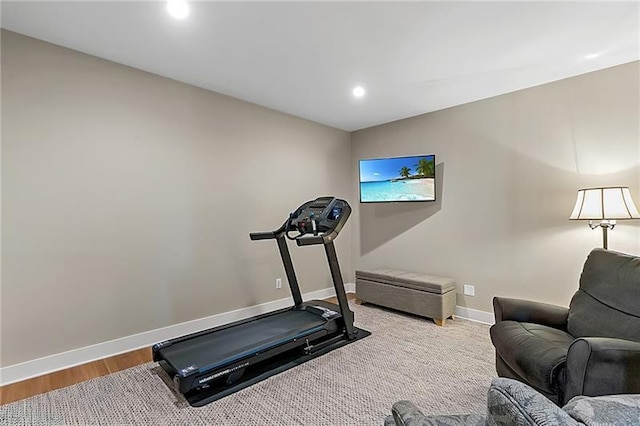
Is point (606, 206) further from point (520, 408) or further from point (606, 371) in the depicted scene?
point (520, 408)

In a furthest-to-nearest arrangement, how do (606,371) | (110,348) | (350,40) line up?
1. (110,348)
2. (350,40)
3. (606,371)

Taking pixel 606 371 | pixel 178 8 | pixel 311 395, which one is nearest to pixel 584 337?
pixel 606 371

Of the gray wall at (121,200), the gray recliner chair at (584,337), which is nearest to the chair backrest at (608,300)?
the gray recliner chair at (584,337)

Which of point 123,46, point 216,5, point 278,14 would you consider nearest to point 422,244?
point 278,14

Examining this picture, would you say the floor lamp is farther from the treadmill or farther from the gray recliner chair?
the treadmill

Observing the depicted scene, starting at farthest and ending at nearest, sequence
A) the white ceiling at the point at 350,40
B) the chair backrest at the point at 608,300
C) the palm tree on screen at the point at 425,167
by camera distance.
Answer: the palm tree on screen at the point at 425,167 → the white ceiling at the point at 350,40 → the chair backrest at the point at 608,300

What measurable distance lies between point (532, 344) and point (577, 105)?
2473 millimetres

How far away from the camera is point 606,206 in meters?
2.54

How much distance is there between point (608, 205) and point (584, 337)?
1326 mm

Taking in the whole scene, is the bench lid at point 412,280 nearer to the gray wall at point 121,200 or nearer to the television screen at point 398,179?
the television screen at point 398,179

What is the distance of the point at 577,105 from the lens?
3.08 meters

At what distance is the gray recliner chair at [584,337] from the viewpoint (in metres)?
1.52

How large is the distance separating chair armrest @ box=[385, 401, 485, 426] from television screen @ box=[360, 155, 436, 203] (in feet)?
10.6

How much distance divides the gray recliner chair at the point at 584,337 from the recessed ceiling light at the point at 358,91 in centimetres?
239
